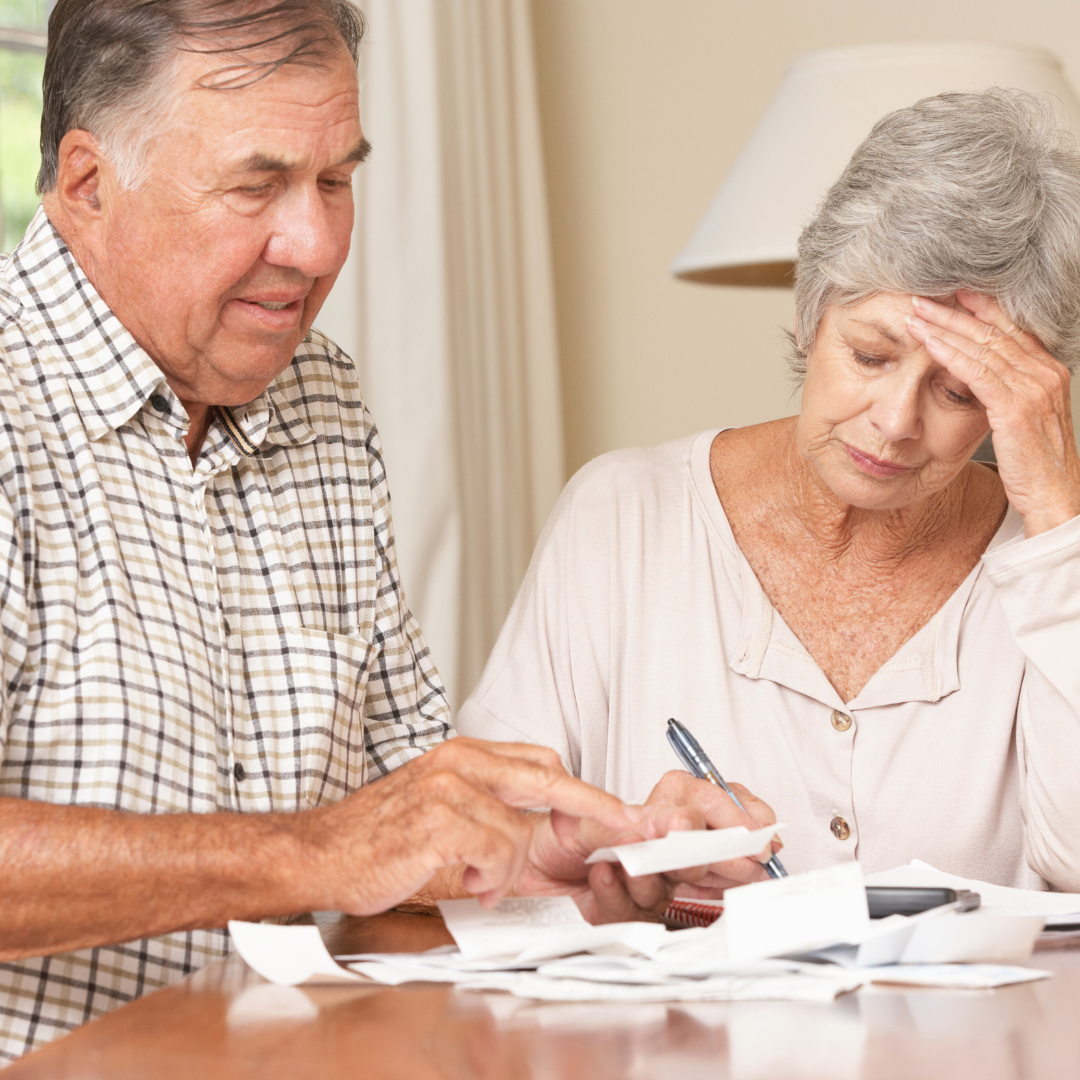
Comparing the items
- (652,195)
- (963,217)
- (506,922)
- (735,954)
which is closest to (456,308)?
(652,195)

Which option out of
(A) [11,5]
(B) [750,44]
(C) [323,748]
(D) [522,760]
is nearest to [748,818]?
(D) [522,760]

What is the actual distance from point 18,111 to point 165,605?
1419mm

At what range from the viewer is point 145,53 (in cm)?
114

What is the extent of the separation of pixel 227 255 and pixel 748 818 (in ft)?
2.13

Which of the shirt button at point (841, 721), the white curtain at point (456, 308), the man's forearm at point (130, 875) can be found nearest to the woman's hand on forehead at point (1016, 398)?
the shirt button at point (841, 721)

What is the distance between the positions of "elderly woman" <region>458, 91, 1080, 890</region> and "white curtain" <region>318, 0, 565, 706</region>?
0.91 meters

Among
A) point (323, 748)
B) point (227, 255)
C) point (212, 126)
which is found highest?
point (212, 126)

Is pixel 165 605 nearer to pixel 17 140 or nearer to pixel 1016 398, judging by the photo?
pixel 1016 398

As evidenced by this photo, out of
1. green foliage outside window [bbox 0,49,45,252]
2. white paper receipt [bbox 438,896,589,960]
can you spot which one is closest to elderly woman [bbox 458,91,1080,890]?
white paper receipt [bbox 438,896,589,960]

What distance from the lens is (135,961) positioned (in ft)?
3.59

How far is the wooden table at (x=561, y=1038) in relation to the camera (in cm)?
70

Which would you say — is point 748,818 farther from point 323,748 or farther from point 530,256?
point 530,256

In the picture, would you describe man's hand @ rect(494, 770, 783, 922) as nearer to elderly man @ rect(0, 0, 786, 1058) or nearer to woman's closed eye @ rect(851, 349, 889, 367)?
elderly man @ rect(0, 0, 786, 1058)

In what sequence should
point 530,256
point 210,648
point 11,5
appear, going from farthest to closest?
point 530,256, point 11,5, point 210,648
